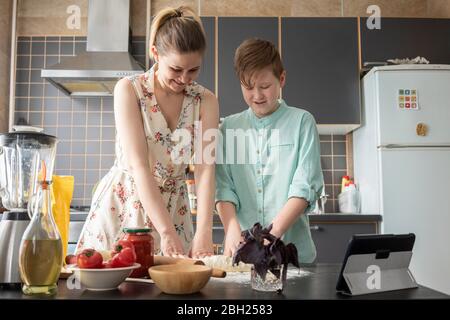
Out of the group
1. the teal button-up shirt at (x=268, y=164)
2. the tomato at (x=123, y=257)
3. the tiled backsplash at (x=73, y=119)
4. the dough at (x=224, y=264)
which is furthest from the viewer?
the tiled backsplash at (x=73, y=119)

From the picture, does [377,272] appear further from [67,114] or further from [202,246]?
[67,114]

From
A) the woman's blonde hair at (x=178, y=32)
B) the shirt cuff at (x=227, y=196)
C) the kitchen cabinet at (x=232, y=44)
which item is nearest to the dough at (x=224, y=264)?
the shirt cuff at (x=227, y=196)

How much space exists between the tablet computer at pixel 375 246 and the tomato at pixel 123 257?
1.37 ft

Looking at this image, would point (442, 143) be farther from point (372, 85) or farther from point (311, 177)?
point (311, 177)

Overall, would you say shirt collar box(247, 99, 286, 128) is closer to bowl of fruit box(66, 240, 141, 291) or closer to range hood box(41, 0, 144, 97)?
bowl of fruit box(66, 240, 141, 291)

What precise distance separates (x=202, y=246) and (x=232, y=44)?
2.18m

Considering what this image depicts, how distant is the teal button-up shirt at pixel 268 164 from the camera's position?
4.74 ft

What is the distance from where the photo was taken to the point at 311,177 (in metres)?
1.37

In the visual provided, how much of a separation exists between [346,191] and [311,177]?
2015 mm

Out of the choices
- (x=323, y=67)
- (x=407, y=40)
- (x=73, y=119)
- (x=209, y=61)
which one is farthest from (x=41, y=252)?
(x=407, y=40)

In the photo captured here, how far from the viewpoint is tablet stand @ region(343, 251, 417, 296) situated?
87 centimetres

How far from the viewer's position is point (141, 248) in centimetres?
102

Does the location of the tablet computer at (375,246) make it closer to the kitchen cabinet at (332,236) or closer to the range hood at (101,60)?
the kitchen cabinet at (332,236)
